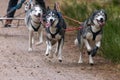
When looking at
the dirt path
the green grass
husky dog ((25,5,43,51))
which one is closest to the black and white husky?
the dirt path

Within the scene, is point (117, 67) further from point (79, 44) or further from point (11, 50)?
point (11, 50)

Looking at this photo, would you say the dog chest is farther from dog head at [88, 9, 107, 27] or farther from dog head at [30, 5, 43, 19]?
dog head at [30, 5, 43, 19]

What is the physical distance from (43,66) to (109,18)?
2.62m

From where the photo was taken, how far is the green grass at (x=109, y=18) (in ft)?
33.0

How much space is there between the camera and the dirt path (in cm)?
914

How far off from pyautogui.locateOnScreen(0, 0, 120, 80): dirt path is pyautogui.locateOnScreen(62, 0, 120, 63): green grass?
1.00ft

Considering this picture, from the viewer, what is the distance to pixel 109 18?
38.7 ft

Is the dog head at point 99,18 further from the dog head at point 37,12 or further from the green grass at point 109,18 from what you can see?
the dog head at point 37,12

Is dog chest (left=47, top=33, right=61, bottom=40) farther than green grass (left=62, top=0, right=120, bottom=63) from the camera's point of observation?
Yes

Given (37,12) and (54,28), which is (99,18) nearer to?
(54,28)

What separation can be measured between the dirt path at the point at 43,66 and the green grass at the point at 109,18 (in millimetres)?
305

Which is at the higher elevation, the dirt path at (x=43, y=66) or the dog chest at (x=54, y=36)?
the dog chest at (x=54, y=36)

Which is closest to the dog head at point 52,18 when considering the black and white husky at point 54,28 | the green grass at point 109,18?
the black and white husky at point 54,28

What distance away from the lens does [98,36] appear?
10.0m
